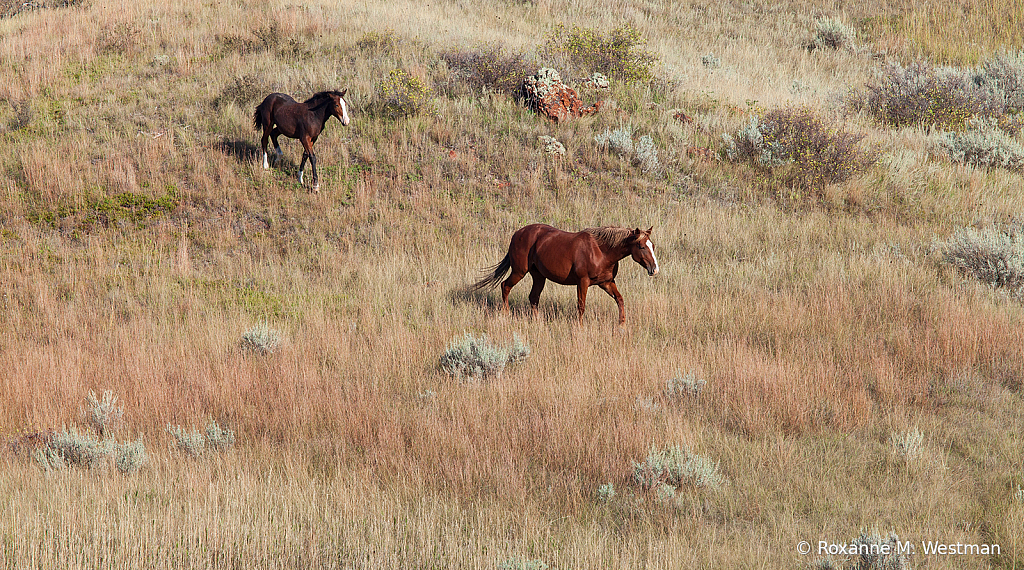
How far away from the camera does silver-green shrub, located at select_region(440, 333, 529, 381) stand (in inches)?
260

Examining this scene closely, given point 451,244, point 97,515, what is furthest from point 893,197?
point 97,515

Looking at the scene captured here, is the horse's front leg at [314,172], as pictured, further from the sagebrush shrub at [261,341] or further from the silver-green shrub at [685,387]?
the silver-green shrub at [685,387]

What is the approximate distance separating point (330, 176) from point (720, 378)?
10135 mm

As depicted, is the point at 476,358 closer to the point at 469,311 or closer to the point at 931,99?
the point at 469,311

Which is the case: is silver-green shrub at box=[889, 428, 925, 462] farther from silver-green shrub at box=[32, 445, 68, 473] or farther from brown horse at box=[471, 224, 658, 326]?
silver-green shrub at box=[32, 445, 68, 473]

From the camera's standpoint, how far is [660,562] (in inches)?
149

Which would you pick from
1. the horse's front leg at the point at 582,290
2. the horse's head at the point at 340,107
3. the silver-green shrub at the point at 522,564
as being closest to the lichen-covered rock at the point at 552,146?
the horse's head at the point at 340,107

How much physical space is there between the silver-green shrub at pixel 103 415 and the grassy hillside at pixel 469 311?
0.11 metres

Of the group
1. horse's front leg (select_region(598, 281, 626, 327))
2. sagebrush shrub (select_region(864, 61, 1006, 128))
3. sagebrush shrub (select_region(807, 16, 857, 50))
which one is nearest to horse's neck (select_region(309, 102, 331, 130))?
horse's front leg (select_region(598, 281, 626, 327))

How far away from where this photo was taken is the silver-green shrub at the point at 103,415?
5711mm

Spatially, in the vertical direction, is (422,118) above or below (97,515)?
above

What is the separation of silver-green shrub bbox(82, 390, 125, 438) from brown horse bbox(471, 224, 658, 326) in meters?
4.42

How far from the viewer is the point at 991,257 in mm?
8656

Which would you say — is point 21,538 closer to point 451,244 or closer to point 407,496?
point 407,496
